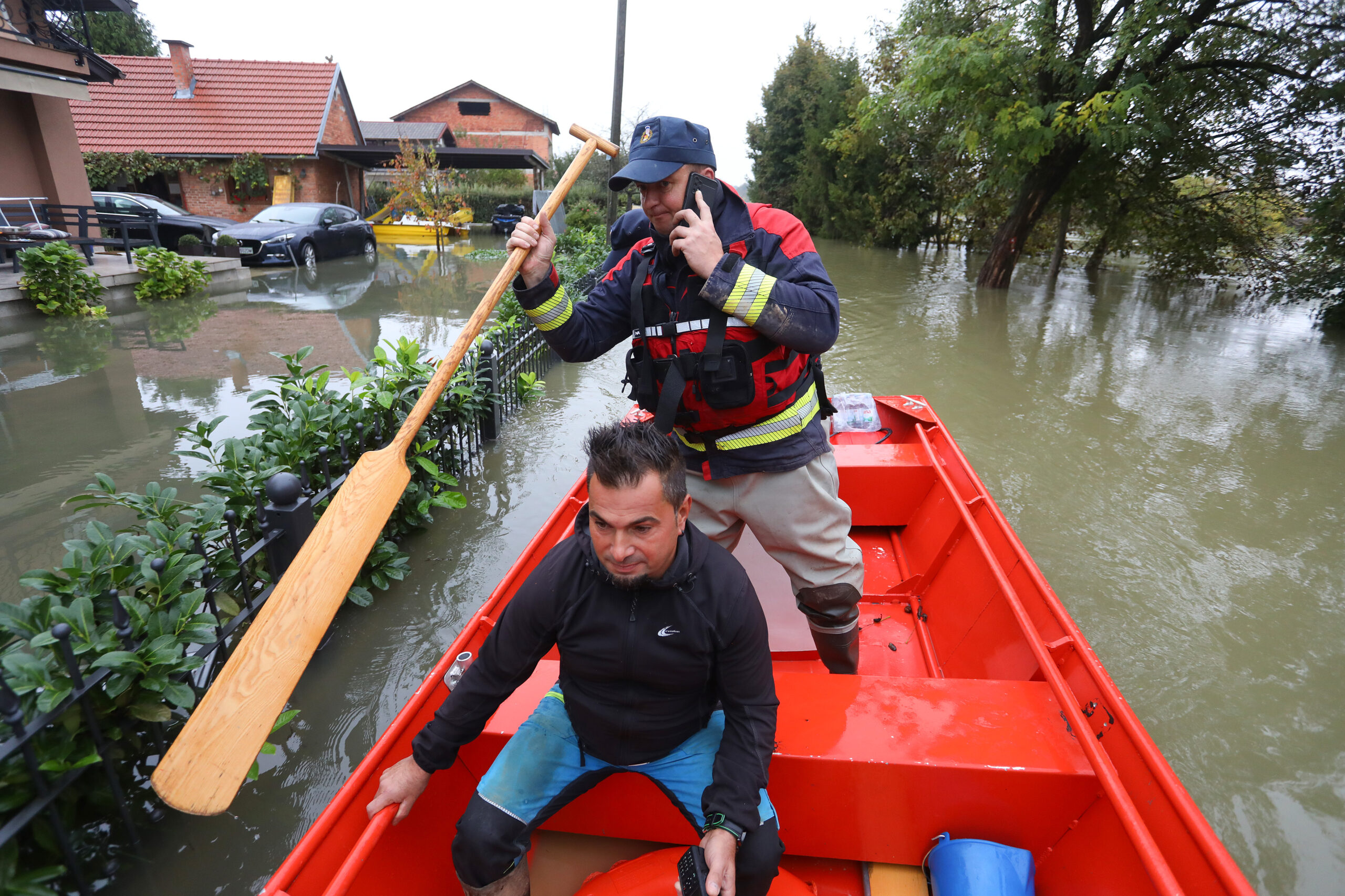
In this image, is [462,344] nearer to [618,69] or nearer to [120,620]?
[120,620]

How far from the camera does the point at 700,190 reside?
6.43 feet

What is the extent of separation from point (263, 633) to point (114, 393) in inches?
228

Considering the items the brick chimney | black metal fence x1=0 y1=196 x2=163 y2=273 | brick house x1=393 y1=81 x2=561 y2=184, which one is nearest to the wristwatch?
black metal fence x1=0 y1=196 x2=163 y2=273

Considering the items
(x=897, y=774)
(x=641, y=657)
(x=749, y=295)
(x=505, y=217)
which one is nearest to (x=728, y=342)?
(x=749, y=295)

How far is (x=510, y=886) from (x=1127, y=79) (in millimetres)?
11932

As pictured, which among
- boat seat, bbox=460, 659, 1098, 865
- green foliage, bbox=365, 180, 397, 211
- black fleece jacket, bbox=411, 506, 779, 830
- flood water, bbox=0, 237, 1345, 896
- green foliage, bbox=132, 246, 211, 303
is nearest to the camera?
black fleece jacket, bbox=411, 506, 779, 830

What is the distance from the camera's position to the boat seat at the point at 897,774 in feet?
5.22

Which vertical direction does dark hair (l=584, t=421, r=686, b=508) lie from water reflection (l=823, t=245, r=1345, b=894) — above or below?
above

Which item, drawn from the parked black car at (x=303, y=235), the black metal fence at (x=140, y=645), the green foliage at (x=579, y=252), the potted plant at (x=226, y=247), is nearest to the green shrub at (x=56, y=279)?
the potted plant at (x=226, y=247)

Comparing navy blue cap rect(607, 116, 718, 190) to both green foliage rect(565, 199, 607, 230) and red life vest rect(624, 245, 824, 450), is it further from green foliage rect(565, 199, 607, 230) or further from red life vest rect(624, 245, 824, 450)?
green foliage rect(565, 199, 607, 230)

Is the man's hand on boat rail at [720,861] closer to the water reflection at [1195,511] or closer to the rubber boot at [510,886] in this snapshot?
the rubber boot at [510,886]

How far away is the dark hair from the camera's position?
140 centimetres

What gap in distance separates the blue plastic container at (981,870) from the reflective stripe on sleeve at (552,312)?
5.93 ft

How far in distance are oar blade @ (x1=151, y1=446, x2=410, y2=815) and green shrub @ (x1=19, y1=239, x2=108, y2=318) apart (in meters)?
8.74
